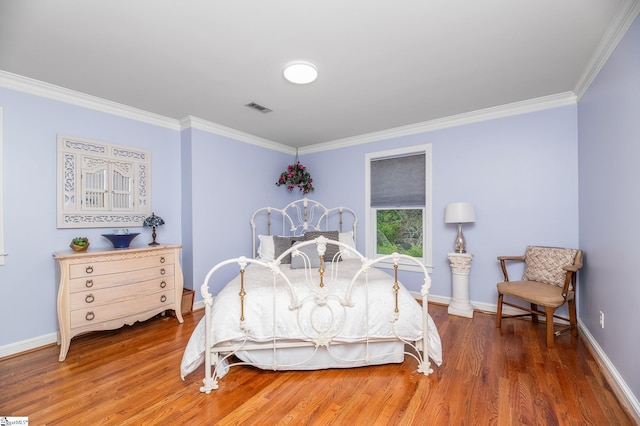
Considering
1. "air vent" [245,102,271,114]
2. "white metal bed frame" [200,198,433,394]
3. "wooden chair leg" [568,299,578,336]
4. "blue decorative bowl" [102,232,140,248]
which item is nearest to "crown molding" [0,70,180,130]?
"air vent" [245,102,271,114]

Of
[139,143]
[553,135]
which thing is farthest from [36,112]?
[553,135]

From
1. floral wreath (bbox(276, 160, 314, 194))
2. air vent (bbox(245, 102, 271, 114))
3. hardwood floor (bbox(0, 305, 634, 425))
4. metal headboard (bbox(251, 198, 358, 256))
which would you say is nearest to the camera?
hardwood floor (bbox(0, 305, 634, 425))

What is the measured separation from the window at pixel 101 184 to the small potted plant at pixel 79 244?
0.77ft

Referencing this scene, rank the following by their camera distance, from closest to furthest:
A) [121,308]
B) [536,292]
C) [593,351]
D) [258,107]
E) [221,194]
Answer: [593,351] → [536,292] → [121,308] → [258,107] → [221,194]

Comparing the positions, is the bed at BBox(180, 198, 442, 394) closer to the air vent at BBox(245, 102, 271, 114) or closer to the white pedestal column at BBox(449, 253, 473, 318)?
the white pedestal column at BBox(449, 253, 473, 318)

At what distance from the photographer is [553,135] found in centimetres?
315

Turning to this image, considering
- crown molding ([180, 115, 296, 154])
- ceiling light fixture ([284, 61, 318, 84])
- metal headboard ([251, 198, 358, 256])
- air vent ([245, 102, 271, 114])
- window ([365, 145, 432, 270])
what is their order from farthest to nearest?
metal headboard ([251, 198, 358, 256]) < window ([365, 145, 432, 270]) < crown molding ([180, 115, 296, 154]) < air vent ([245, 102, 271, 114]) < ceiling light fixture ([284, 61, 318, 84])

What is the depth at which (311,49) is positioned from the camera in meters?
2.20

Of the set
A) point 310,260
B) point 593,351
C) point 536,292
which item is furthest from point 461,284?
→ point 310,260

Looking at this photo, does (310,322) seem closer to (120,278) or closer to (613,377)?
(120,278)

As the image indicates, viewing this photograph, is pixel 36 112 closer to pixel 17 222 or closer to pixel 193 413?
pixel 17 222

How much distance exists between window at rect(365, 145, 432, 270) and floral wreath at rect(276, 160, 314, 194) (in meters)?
1.02

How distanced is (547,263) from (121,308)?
4.25 meters

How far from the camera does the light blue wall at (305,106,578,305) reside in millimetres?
3111
